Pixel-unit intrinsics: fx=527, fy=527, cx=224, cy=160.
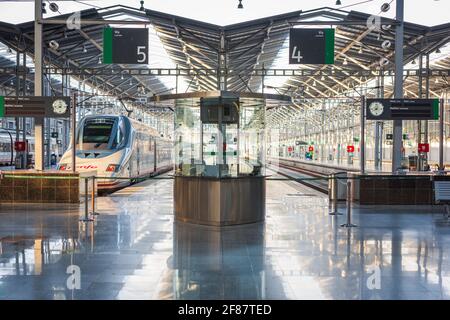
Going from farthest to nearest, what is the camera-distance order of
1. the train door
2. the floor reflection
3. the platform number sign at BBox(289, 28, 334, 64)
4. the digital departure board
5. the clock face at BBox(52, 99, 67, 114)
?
the train door
the platform number sign at BBox(289, 28, 334, 64)
the digital departure board
the clock face at BBox(52, 99, 67, 114)
the floor reflection

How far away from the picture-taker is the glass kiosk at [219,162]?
34.4 feet

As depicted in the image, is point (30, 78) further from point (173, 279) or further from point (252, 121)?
point (173, 279)

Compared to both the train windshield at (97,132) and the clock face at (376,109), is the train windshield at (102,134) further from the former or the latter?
the clock face at (376,109)

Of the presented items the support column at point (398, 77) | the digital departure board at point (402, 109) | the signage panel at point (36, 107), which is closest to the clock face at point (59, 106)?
the signage panel at point (36, 107)

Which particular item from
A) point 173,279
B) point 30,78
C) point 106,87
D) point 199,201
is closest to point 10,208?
point 199,201

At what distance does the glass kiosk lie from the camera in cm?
1048

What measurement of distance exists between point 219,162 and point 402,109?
20.9 ft

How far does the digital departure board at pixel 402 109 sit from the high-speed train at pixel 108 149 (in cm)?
927

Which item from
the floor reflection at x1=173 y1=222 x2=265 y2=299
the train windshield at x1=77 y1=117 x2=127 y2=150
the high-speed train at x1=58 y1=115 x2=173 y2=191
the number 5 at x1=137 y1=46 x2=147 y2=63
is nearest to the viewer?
the floor reflection at x1=173 y1=222 x2=265 y2=299

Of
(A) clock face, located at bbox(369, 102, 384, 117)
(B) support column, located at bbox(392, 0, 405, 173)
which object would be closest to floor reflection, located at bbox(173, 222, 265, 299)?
(A) clock face, located at bbox(369, 102, 384, 117)

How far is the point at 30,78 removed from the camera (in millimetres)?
39938

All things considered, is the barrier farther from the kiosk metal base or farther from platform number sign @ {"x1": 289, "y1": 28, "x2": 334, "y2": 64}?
platform number sign @ {"x1": 289, "y1": 28, "x2": 334, "y2": 64}

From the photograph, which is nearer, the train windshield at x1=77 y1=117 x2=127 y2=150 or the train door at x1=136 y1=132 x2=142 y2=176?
the train windshield at x1=77 y1=117 x2=127 y2=150

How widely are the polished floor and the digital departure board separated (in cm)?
328
